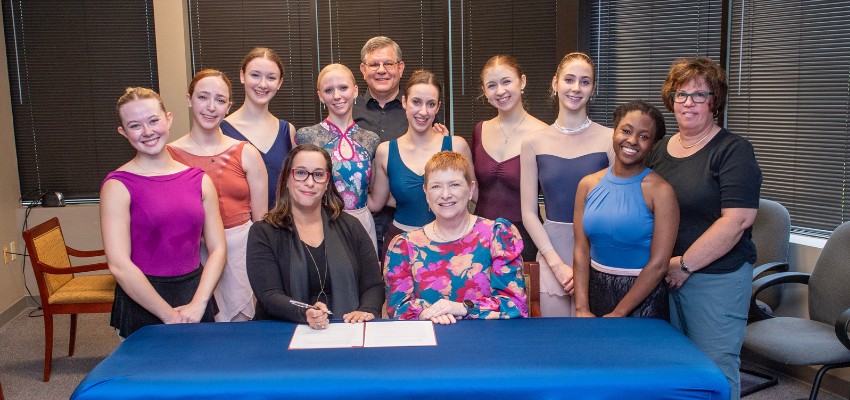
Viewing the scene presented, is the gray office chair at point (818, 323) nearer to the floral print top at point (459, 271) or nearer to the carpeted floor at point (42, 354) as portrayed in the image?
the floral print top at point (459, 271)

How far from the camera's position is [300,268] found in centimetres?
239

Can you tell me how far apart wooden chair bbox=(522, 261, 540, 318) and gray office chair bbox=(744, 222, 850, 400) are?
1.10m

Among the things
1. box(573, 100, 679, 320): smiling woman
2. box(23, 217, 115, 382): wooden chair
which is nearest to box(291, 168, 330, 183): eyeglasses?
box(573, 100, 679, 320): smiling woman

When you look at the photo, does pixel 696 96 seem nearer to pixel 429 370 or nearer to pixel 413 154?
pixel 413 154

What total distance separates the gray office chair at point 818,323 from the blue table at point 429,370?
4.05 ft

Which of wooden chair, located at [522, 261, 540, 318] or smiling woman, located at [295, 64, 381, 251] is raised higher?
smiling woman, located at [295, 64, 381, 251]

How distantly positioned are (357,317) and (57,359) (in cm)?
274

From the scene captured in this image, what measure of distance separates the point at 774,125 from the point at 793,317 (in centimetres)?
104

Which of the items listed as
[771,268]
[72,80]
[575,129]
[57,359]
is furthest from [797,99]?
[72,80]

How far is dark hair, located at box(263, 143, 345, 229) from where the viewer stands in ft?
7.93

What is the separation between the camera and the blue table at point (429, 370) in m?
1.71

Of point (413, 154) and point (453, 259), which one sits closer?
point (453, 259)

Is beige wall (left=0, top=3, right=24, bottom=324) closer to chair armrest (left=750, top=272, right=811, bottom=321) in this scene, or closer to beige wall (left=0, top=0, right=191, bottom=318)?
beige wall (left=0, top=0, right=191, bottom=318)

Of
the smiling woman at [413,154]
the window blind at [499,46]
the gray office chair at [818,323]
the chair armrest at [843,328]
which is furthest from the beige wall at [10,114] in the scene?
the chair armrest at [843,328]
